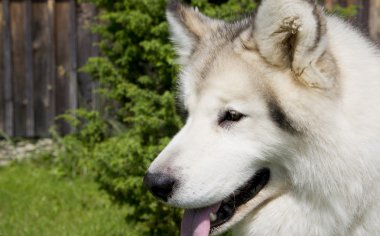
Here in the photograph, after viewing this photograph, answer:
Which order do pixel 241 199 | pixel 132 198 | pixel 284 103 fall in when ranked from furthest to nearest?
1. pixel 132 198
2. pixel 241 199
3. pixel 284 103

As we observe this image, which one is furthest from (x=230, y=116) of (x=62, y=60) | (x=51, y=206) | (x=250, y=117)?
(x=62, y=60)

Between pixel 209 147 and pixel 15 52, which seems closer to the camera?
pixel 209 147

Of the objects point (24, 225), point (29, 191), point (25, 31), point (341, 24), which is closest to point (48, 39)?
point (25, 31)

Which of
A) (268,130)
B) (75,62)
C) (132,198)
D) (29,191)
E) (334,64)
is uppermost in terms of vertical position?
(334,64)

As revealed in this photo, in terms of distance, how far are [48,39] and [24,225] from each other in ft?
11.4

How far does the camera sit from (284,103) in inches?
112

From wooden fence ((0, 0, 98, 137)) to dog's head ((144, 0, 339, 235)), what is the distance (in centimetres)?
573

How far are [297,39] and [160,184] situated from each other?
879 millimetres

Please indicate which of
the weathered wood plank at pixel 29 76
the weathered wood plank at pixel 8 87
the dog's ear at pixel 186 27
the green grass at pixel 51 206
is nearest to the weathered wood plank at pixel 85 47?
the weathered wood plank at pixel 29 76

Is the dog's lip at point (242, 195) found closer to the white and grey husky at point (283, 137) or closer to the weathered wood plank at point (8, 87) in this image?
the white and grey husky at point (283, 137)

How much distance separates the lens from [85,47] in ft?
27.9

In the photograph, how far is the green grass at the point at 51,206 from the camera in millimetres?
5727

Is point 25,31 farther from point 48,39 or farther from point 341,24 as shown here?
point 341,24

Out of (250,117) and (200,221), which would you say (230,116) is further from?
(200,221)
